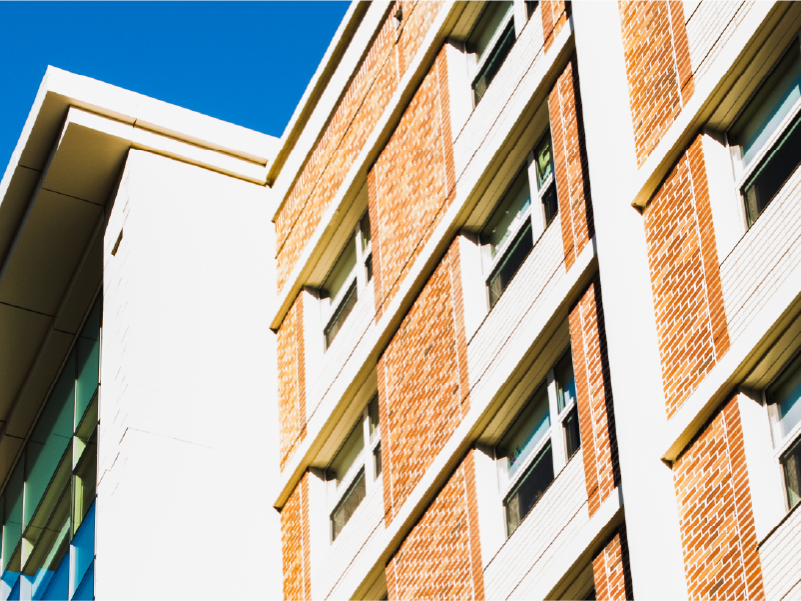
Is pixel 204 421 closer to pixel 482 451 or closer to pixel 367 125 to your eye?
pixel 367 125

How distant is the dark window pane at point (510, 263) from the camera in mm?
17844

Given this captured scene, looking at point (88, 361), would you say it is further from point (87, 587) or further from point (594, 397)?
point (594, 397)

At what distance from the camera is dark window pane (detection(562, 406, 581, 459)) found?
50.8 feet

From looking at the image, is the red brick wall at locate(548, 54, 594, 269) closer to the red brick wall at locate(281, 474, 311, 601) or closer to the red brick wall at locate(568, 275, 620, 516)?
the red brick wall at locate(568, 275, 620, 516)

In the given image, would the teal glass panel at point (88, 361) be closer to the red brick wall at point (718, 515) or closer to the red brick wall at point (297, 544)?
the red brick wall at point (297, 544)

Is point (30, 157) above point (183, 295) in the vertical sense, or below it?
above

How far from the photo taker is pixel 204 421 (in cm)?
2253

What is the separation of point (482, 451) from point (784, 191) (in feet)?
17.6

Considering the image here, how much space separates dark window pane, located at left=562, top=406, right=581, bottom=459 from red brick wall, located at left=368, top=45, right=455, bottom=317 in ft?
14.3

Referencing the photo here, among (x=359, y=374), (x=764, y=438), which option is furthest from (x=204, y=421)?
(x=764, y=438)

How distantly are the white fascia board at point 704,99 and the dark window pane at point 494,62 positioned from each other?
5240mm

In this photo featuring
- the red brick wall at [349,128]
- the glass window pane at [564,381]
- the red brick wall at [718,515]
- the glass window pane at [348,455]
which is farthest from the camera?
the red brick wall at [349,128]

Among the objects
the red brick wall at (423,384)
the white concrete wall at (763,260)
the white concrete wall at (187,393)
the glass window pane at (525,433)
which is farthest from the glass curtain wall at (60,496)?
the white concrete wall at (763,260)

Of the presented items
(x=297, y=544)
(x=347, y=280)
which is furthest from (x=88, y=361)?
(x=297, y=544)
